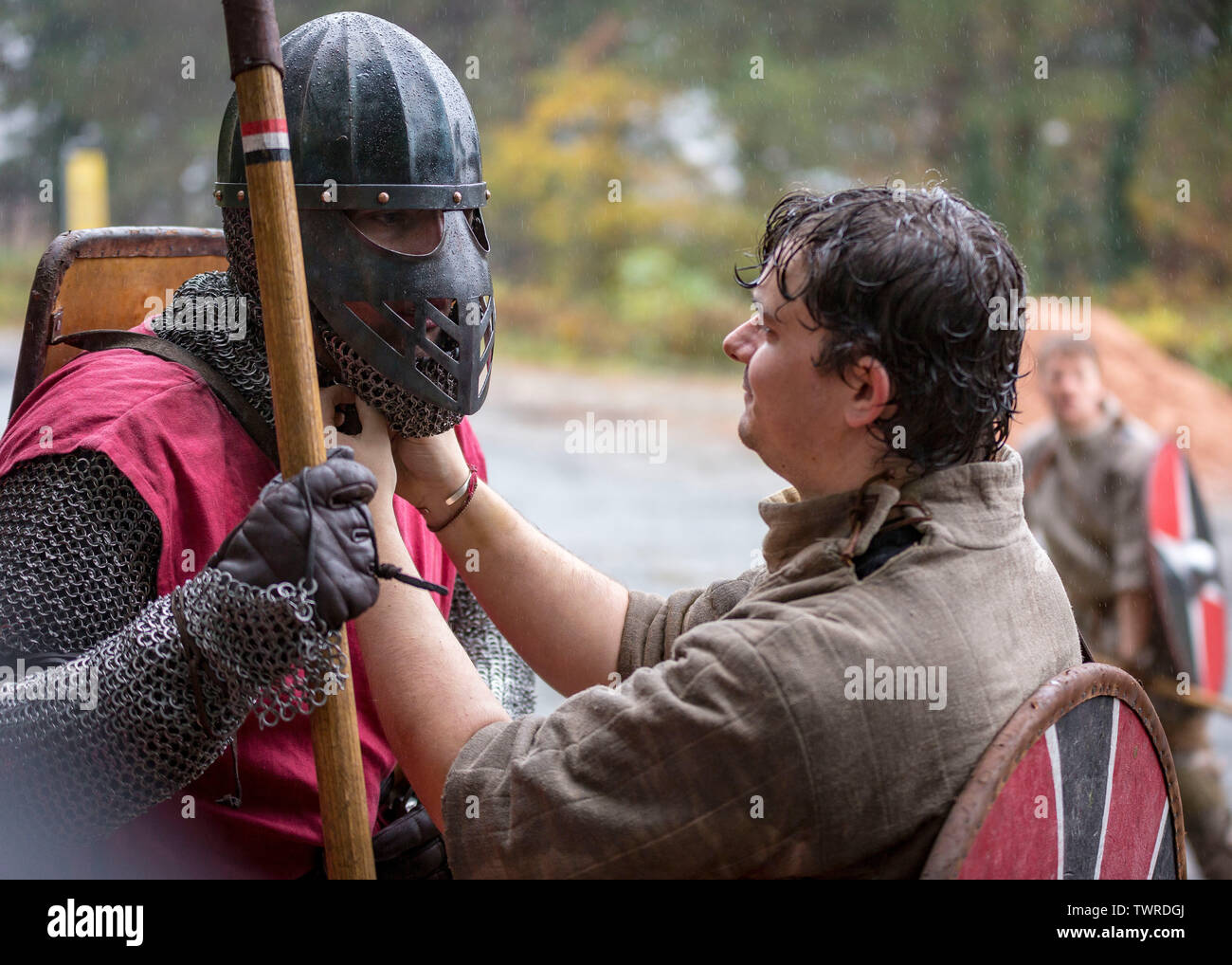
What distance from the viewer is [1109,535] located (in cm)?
604

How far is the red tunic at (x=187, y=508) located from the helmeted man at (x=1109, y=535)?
4.39 meters

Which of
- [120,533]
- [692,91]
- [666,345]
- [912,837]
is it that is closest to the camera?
[912,837]

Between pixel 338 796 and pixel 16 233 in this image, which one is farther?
pixel 16 233

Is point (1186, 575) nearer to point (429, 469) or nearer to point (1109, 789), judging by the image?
point (1109, 789)

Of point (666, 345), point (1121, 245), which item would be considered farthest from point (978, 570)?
point (1121, 245)

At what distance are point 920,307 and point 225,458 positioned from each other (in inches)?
48.1

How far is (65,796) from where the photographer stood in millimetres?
2076

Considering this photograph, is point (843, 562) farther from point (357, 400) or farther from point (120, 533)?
point (120, 533)

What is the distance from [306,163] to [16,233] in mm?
19302

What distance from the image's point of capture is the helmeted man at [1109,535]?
18.7ft

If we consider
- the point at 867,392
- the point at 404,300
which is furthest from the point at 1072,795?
the point at 404,300

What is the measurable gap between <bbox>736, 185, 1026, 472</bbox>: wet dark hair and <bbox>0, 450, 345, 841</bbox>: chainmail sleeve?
0.93 metres

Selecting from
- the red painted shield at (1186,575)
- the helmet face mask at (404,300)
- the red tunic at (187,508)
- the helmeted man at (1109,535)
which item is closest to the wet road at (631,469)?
the helmeted man at (1109,535)

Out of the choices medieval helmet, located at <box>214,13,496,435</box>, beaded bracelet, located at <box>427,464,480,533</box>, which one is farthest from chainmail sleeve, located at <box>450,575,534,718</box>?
medieval helmet, located at <box>214,13,496,435</box>
